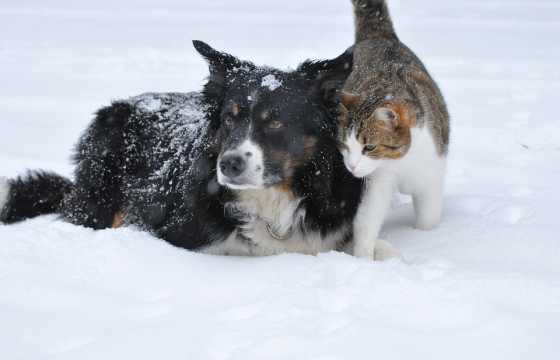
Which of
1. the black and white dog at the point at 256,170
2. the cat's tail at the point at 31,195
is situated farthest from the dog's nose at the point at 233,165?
the cat's tail at the point at 31,195

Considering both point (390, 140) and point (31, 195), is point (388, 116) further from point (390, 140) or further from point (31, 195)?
point (31, 195)

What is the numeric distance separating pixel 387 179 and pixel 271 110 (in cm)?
84

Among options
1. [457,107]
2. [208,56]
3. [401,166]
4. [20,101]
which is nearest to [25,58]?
[20,101]

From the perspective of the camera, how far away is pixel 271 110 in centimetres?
370

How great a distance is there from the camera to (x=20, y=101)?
26.9 feet

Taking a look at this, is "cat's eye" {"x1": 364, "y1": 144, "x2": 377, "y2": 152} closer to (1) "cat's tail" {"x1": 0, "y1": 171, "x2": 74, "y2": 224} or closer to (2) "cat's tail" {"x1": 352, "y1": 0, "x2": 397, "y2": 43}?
(2) "cat's tail" {"x1": 352, "y1": 0, "x2": 397, "y2": 43}

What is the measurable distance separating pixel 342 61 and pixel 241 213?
111 cm

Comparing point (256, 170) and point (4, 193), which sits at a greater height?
point (256, 170)

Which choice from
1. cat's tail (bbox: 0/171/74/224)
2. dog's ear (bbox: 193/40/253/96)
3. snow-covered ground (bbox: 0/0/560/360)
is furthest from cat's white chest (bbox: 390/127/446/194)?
cat's tail (bbox: 0/171/74/224)

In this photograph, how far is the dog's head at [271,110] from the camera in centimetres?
359

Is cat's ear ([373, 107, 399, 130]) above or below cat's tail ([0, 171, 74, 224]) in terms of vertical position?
above

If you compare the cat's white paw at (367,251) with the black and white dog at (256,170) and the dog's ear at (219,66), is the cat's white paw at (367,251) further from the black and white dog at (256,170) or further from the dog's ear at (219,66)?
the dog's ear at (219,66)

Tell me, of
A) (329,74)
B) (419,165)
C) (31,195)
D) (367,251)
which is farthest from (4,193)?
(419,165)

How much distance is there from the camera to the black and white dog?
367 centimetres
